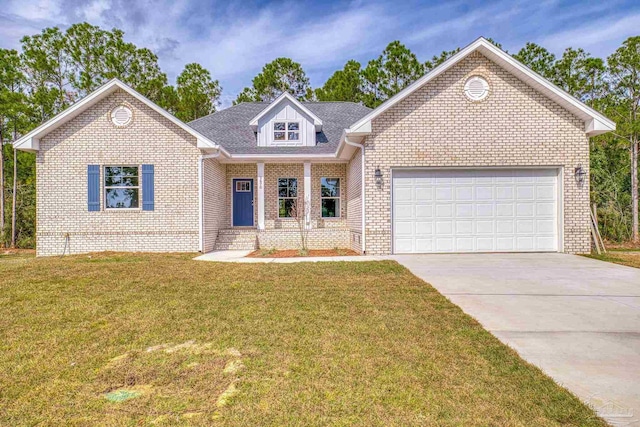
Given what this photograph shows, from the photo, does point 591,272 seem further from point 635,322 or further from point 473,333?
point 473,333

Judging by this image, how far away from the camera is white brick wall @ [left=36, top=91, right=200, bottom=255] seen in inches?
454

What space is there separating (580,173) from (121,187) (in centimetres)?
1415

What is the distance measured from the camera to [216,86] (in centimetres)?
2544

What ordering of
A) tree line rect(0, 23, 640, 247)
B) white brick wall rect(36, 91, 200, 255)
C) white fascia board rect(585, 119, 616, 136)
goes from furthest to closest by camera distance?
tree line rect(0, 23, 640, 247) → white brick wall rect(36, 91, 200, 255) → white fascia board rect(585, 119, 616, 136)

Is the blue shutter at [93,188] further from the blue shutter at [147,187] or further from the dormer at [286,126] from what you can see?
the dormer at [286,126]

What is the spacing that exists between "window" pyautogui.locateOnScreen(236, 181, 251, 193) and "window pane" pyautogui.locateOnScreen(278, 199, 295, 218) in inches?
56.6

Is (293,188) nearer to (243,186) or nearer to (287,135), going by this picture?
(243,186)

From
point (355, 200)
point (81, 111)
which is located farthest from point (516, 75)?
point (81, 111)

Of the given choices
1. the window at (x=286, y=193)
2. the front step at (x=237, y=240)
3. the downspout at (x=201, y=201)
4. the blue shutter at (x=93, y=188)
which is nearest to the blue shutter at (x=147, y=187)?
the blue shutter at (x=93, y=188)

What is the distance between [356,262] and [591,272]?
4.70 metres

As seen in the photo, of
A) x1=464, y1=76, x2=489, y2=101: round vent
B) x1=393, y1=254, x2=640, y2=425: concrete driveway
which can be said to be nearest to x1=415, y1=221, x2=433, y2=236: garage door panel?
x1=393, y1=254, x2=640, y2=425: concrete driveway

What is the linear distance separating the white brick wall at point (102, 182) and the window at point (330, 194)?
16.1 feet

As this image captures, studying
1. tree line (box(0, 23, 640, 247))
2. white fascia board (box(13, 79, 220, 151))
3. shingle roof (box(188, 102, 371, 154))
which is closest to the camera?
white fascia board (box(13, 79, 220, 151))

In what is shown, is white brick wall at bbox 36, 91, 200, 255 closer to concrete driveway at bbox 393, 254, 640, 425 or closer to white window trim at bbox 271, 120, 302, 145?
white window trim at bbox 271, 120, 302, 145
